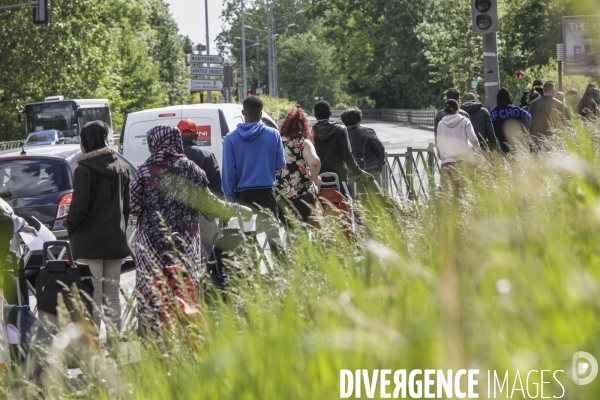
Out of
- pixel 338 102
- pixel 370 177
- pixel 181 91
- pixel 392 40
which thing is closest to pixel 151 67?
pixel 392 40

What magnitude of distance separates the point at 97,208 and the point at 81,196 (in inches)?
6.6

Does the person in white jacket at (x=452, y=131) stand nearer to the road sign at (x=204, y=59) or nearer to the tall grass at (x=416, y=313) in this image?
the tall grass at (x=416, y=313)

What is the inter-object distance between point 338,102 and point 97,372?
442ft

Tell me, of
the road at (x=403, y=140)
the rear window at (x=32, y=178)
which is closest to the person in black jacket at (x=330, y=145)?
the rear window at (x=32, y=178)

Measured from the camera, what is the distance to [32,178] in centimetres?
1173

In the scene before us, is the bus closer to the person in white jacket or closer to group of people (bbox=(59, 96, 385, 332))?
the person in white jacket

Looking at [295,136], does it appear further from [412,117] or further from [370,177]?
[412,117]

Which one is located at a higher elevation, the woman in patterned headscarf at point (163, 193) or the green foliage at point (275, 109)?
the green foliage at point (275, 109)

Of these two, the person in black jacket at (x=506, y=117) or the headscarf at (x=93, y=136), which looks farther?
the person in black jacket at (x=506, y=117)

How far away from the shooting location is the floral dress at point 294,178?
29.3 ft

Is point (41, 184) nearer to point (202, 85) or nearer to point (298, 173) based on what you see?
point (298, 173)

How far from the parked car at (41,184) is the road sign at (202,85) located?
85.7 ft

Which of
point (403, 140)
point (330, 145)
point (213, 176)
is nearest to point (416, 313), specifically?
point (213, 176)

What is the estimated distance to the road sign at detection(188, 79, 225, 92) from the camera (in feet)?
124
